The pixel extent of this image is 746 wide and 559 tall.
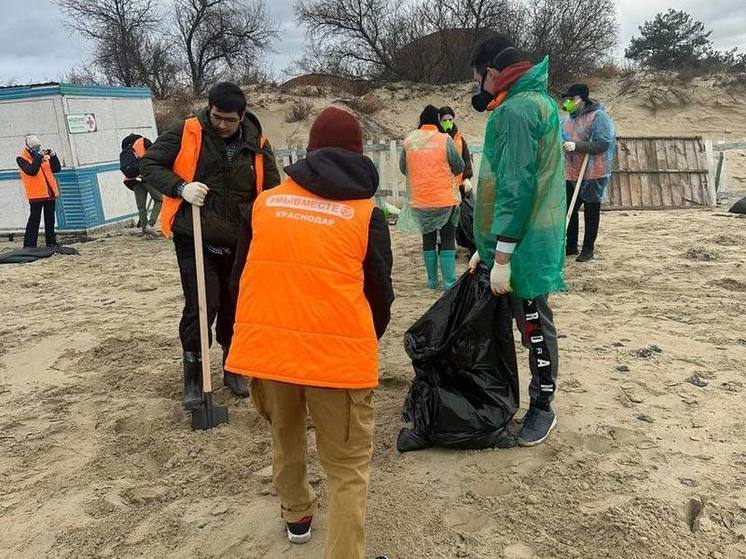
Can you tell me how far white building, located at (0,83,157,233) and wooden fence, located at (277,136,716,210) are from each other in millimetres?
6301

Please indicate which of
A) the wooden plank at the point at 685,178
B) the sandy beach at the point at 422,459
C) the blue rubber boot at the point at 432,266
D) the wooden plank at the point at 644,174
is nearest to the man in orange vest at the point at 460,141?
the blue rubber boot at the point at 432,266

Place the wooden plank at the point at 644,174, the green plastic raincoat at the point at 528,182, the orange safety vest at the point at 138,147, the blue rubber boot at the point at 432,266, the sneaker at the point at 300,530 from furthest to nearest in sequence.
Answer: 1. the wooden plank at the point at 644,174
2. the orange safety vest at the point at 138,147
3. the blue rubber boot at the point at 432,266
4. the green plastic raincoat at the point at 528,182
5. the sneaker at the point at 300,530

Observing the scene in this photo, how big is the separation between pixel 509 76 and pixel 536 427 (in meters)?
1.65

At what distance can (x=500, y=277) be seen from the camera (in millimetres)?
2775

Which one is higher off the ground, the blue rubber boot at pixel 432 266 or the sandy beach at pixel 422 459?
the blue rubber boot at pixel 432 266

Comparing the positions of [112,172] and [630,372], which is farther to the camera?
[112,172]

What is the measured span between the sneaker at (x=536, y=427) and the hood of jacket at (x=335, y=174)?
1.55 meters

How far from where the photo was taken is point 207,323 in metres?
3.36

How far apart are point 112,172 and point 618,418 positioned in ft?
32.2

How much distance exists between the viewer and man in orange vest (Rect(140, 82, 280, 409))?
128 inches

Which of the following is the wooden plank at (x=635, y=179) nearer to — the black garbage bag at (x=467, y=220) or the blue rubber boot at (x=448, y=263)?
the black garbage bag at (x=467, y=220)

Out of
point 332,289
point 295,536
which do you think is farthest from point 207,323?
point 332,289

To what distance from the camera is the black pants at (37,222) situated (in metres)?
8.91

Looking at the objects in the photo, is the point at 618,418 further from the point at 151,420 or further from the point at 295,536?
the point at 151,420
